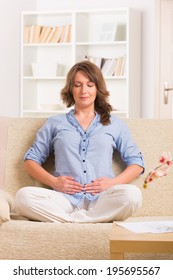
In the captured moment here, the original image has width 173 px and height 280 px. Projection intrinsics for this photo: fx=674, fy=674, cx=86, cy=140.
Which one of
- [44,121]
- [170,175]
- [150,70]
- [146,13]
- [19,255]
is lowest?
[19,255]

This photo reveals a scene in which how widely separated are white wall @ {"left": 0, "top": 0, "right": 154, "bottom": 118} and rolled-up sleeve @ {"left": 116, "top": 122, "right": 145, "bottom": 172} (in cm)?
354

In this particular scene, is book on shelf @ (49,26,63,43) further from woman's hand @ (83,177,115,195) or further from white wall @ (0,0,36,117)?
woman's hand @ (83,177,115,195)

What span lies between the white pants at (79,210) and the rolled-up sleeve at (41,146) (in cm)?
28

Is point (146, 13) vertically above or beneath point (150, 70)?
above

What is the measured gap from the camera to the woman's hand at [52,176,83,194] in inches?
129

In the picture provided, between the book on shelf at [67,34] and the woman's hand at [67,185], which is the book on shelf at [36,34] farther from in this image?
the woman's hand at [67,185]

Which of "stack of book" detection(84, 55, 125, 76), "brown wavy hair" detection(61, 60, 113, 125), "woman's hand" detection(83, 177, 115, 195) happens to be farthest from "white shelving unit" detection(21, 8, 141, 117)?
"woman's hand" detection(83, 177, 115, 195)

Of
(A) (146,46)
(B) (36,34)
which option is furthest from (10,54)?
(A) (146,46)

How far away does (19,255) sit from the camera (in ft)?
9.34

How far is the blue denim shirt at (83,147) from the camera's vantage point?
3.37m

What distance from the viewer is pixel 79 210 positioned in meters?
3.20
